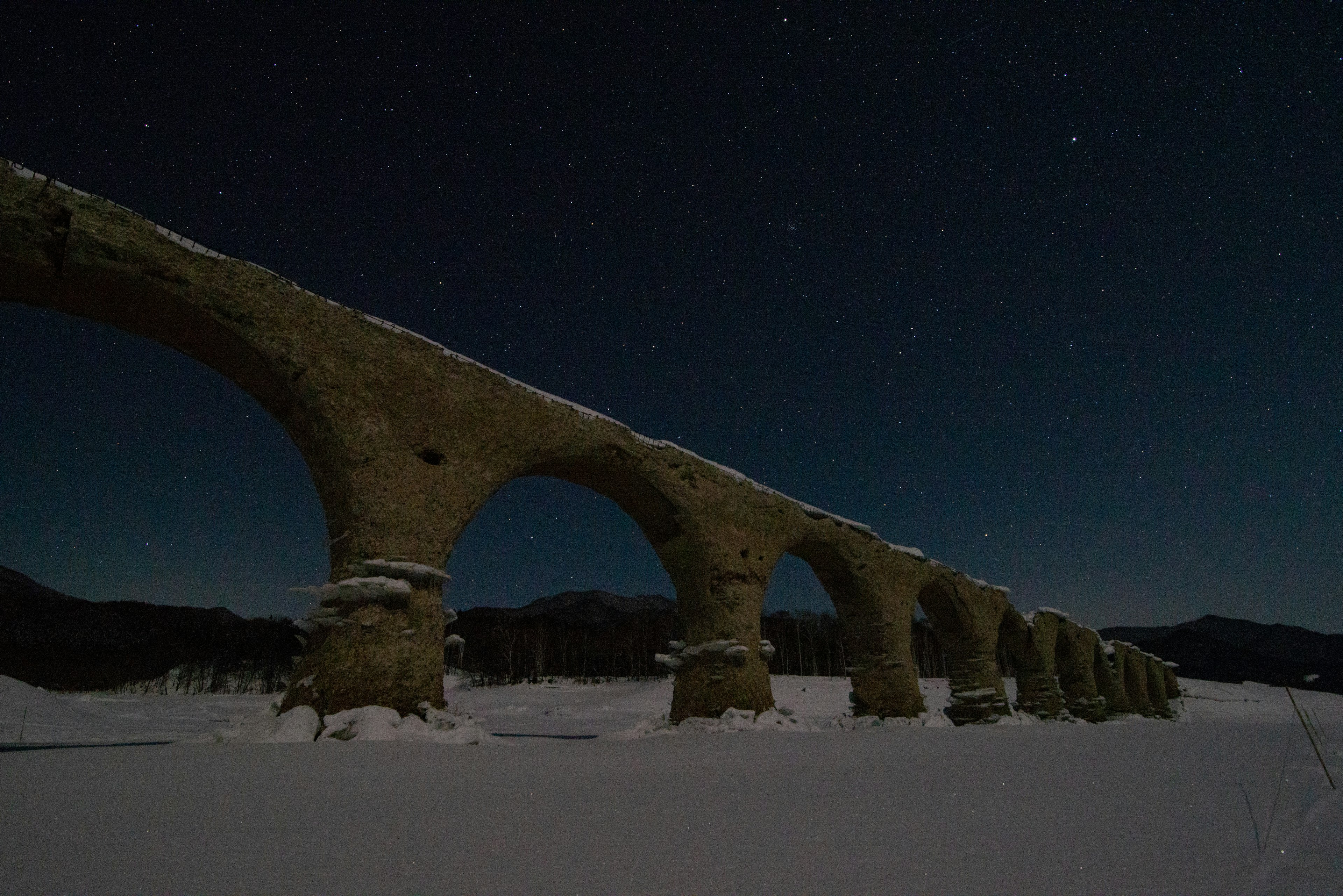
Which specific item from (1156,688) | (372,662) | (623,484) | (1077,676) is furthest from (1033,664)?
(1156,688)

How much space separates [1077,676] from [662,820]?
21073 mm

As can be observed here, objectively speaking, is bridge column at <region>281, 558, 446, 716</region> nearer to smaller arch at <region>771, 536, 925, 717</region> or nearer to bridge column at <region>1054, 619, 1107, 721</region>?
smaller arch at <region>771, 536, 925, 717</region>

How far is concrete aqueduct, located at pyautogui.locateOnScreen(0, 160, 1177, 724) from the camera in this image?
5074 millimetres

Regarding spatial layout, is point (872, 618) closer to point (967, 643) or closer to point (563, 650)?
point (967, 643)

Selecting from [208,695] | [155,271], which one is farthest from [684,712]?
[208,695]

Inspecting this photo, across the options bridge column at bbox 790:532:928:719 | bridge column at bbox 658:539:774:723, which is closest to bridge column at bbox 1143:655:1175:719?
bridge column at bbox 790:532:928:719

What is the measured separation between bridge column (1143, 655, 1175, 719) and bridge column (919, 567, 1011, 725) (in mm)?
19191

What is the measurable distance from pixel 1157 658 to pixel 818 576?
25989 mm

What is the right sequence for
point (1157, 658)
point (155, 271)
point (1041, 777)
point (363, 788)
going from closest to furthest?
point (363, 788) < point (1041, 777) < point (155, 271) < point (1157, 658)

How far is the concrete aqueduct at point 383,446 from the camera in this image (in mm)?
5074

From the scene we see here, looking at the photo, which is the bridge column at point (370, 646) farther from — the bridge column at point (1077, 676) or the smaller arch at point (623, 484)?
the bridge column at point (1077, 676)

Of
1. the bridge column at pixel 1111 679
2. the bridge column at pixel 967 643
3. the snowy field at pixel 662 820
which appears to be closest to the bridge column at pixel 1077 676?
the bridge column at pixel 1111 679

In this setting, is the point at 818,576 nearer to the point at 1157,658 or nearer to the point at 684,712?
the point at 684,712

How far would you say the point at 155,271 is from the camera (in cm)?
511
